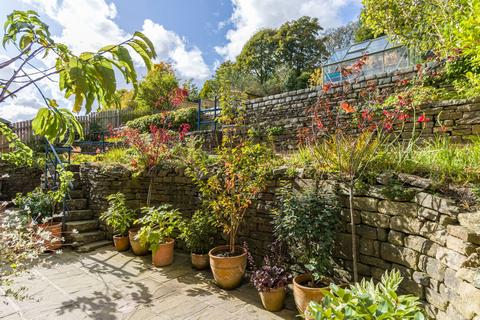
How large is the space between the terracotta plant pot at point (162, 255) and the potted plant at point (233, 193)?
2.83ft

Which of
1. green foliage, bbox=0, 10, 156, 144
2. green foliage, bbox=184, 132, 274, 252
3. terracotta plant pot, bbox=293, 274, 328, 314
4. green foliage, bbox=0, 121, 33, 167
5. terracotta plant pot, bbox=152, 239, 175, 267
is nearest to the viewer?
green foliage, bbox=0, 10, 156, 144

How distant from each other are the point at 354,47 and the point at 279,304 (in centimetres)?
1065

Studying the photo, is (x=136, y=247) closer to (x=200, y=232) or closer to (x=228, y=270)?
(x=200, y=232)

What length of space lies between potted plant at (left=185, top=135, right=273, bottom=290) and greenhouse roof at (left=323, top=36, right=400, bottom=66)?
7132 mm

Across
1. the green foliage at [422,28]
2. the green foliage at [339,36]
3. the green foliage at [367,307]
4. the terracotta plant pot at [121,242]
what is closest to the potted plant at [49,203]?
the terracotta plant pot at [121,242]

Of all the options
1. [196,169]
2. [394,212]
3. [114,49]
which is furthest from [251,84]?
[114,49]

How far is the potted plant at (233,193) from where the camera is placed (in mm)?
3354

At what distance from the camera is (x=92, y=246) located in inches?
192

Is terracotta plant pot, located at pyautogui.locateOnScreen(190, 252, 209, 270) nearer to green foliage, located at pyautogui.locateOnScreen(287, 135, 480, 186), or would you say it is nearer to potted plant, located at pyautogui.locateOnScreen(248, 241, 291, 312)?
potted plant, located at pyautogui.locateOnScreen(248, 241, 291, 312)

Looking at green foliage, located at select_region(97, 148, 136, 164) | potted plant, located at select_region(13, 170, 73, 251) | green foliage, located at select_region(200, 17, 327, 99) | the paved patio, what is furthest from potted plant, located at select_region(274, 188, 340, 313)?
green foliage, located at select_region(200, 17, 327, 99)

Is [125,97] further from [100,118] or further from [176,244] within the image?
[176,244]

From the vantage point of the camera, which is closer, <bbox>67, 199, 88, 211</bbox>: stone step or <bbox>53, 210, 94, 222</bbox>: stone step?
<bbox>53, 210, 94, 222</bbox>: stone step

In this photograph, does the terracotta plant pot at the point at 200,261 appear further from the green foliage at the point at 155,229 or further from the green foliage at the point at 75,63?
the green foliage at the point at 75,63

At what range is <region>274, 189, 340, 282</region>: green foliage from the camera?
271 cm
